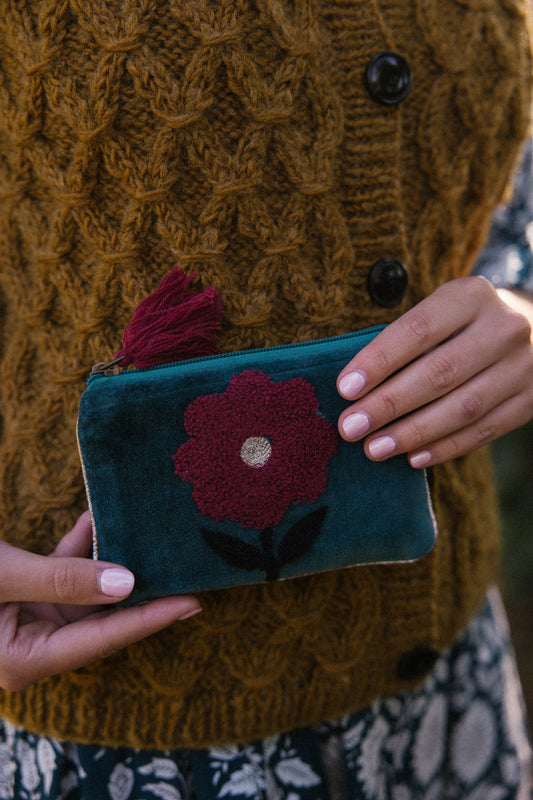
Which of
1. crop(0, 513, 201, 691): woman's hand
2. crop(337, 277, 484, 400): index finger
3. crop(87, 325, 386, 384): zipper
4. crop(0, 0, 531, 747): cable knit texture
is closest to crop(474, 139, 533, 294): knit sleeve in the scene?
crop(0, 0, 531, 747): cable knit texture

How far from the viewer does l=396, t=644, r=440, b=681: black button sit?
3.49 feet

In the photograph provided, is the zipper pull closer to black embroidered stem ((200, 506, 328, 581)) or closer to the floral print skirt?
black embroidered stem ((200, 506, 328, 581))

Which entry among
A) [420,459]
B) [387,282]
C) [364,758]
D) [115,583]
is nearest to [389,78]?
[387,282]

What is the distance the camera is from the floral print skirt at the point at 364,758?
38.3 inches

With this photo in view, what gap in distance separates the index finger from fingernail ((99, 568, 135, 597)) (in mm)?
391

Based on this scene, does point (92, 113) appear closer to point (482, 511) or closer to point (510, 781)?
point (482, 511)

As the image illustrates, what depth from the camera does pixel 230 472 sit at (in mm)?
835

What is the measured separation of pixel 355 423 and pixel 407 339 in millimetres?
143

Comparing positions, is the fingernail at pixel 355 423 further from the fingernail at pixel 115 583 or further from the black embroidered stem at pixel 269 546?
the fingernail at pixel 115 583

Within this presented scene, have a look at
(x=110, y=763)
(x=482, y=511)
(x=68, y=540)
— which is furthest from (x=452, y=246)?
(x=110, y=763)

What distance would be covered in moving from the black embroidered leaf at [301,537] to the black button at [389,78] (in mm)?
626

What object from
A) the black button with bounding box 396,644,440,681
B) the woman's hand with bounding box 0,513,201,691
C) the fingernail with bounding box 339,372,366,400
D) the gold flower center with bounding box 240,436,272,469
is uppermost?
the fingernail with bounding box 339,372,366,400

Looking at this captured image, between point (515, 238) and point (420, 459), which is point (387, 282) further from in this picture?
point (515, 238)

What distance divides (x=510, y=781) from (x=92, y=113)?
1.42 metres
